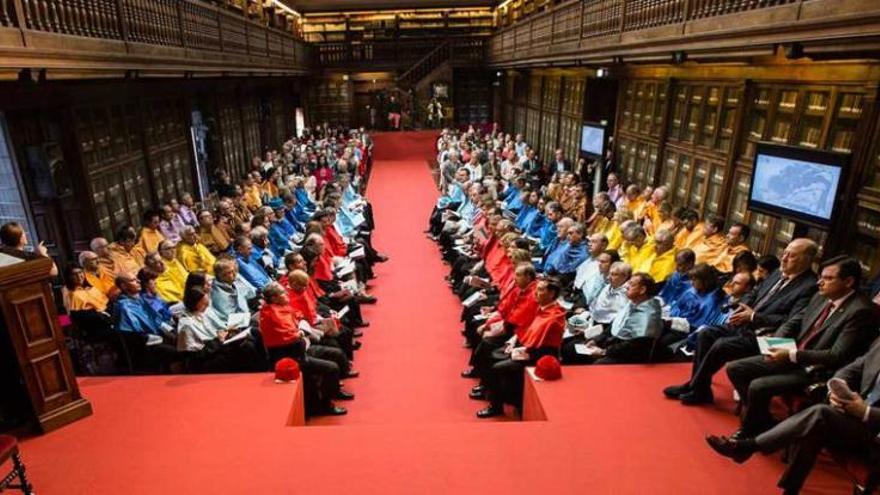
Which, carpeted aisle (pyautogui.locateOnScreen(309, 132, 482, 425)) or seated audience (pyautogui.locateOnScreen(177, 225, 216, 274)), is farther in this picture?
seated audience (pyautogui.locateOnScreen(177, 225, 216, 274))

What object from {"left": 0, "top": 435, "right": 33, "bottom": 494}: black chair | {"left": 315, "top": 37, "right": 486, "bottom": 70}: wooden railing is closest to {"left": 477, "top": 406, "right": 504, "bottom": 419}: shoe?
{"left": 0, "top": 435, "right": 33, "bottom": 494}: black chair

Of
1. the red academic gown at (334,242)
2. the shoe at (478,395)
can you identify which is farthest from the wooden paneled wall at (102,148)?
the shoe at (478,395)

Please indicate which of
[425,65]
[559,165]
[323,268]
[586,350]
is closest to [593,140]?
[559,165]

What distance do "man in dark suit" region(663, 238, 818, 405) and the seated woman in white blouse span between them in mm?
3744

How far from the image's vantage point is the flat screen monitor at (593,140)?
1052 cm

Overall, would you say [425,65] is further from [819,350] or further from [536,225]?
[819,350]

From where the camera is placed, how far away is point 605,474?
350 cm

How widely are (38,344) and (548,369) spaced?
388 cm

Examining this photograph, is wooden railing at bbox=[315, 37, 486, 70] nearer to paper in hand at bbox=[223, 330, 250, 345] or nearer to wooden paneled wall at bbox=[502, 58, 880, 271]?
wooden paneled wall at bbox=[502, 58, 880, 271]

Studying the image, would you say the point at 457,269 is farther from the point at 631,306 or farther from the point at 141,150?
the point at 141,150

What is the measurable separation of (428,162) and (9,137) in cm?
1398

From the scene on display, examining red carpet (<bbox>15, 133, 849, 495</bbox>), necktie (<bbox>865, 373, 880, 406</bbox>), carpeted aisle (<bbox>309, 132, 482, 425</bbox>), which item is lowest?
carpeted aisle (<bbox>309, 132, 482, 425</bbox>)

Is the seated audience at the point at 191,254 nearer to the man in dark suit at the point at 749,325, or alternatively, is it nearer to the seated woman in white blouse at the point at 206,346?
the seated woman in white blouse at the point at 206,346

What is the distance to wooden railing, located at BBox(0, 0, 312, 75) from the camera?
4668 millimetres
